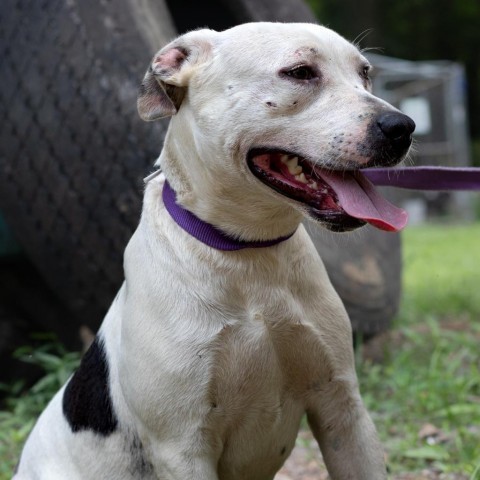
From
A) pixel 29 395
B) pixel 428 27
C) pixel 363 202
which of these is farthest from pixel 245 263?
pixel 428 27

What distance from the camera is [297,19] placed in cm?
544

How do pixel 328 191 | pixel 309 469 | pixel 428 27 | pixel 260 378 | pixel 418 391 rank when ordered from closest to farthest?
pixel 328 191
pixel 260 378
pixel 309 469
pixel 418 391
pixel 428 27

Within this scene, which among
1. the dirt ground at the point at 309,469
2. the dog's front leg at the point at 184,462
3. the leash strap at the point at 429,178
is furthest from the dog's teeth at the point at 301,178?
the dirt ground at the point at 309,469

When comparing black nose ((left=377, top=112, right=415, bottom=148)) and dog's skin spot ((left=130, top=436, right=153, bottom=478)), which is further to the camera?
dog's skin spot ((left=130, top=436, right=153, bottom=478))

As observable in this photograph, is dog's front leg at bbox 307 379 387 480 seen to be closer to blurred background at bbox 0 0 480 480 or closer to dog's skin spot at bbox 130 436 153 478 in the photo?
dog's skin spot at bbox 130 436 153 478

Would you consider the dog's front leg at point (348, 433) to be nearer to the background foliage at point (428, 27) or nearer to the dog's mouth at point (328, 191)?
the dog's mouth at point (328, 191)

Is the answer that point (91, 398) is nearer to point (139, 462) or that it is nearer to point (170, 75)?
point (139, 462)

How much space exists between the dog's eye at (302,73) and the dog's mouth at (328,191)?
21 centimetres

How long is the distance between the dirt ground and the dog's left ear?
1718 millimetres

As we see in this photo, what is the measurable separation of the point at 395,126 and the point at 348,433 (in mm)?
946

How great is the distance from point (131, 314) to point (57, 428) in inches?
24.0

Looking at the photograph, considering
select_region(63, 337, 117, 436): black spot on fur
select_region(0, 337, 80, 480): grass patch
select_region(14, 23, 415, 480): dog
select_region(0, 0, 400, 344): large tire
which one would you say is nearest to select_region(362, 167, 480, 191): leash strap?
select_region(14, 23, 415, 480): dog

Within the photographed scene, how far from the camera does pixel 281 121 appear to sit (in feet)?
9.12

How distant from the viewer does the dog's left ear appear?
295 centimetres
